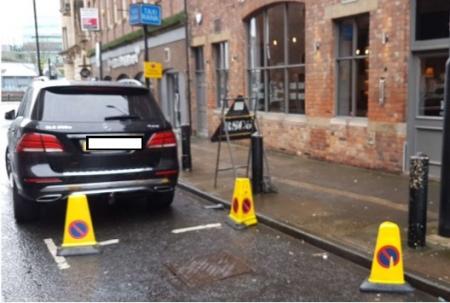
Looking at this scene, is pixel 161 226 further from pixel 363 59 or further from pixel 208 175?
pixel 363 59

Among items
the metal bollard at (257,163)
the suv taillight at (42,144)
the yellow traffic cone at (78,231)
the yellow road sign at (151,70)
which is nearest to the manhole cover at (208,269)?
the yellow traffic cone at (78,231)

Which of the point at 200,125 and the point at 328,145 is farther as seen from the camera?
the point at 200,125

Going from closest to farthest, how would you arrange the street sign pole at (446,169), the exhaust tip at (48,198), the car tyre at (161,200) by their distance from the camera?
the street sign pole at (446,169) → the exhaust tip at (48,198) → the car tyre at (161,200)

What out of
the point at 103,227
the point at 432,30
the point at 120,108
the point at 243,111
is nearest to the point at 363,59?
the point at 432,30

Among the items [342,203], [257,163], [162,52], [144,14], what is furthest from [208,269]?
[162,52]

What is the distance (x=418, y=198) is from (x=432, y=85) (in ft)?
13.3

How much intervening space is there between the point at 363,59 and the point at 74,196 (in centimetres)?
639

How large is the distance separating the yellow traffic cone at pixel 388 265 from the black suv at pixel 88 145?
3.02 meters

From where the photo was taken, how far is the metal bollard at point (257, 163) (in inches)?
301

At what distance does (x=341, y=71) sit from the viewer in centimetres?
1027

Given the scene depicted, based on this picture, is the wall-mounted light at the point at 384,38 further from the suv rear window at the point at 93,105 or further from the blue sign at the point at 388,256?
the blue sign at the point at 388,256

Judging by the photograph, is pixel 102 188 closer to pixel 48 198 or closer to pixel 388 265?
pixel 48 198

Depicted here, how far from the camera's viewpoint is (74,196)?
555 centimetres

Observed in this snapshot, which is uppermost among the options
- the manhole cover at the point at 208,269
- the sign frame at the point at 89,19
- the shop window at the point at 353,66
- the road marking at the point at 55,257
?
the sign frame at the point at 89,19
